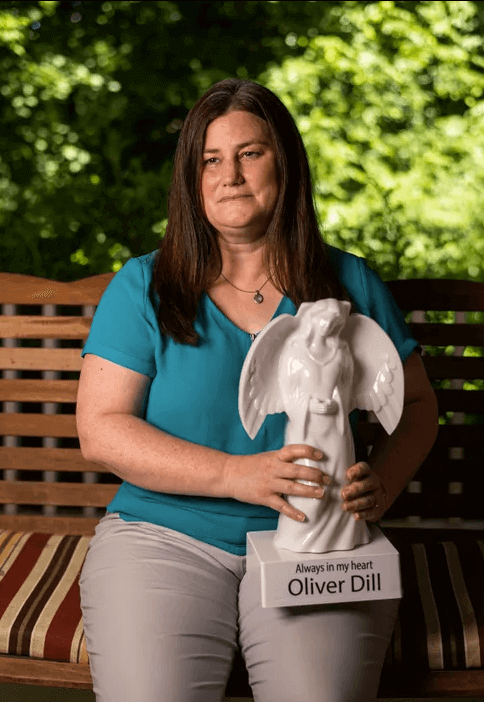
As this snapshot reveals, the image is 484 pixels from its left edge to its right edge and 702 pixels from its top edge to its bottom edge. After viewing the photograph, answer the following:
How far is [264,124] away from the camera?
5.23 feet

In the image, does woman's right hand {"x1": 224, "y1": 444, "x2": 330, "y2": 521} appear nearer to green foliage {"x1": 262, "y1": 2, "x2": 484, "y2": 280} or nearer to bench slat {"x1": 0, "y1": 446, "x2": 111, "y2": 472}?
bench slat {"x1": 0, "y1": 446, "x2": 111, "y2": 472}

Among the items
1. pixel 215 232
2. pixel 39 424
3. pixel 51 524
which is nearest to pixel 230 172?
pixel 215 232

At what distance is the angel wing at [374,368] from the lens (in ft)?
4.48

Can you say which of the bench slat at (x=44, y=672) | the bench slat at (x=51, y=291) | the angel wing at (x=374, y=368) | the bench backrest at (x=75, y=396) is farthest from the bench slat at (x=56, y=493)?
the angel wing at (x=374, y=368)

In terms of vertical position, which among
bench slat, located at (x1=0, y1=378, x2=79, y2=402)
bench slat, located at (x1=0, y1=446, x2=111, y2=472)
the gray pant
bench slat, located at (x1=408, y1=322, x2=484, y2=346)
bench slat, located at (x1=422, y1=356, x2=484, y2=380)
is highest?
bench slat, located at (x1=408, y1=322, x2=484, y2=346)

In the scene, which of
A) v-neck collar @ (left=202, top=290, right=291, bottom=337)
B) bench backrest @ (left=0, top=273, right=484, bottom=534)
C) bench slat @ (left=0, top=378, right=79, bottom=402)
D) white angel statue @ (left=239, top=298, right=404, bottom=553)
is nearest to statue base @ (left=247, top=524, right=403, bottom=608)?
white angel statue @ (left=239, top=298, right=404, bottom=553)

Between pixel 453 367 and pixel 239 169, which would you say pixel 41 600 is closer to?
pixel 239 169

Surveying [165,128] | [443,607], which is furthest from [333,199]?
[443,607]

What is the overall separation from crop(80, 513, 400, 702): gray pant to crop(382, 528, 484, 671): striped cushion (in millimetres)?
137

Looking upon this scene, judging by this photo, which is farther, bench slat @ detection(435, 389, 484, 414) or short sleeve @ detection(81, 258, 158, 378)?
bench slat @ detection(435, 389, 484, 414)

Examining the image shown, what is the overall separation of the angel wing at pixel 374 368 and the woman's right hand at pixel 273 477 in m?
0.15

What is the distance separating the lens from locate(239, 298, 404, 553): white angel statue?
50.8 inches

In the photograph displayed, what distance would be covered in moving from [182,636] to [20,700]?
3.56 ft

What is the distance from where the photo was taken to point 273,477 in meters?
1.33
